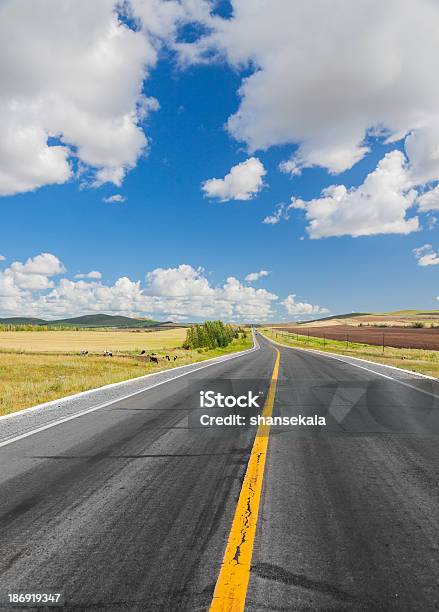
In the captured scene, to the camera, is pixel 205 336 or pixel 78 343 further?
pixel 78 343

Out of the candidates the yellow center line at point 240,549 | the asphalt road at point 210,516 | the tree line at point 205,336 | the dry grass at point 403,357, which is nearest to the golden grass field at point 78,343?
the tree line at point 205,336

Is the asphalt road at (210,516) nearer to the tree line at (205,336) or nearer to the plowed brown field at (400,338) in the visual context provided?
the plowed brown field at (400,338)

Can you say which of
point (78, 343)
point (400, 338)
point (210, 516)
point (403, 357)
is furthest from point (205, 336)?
point (210, 516)

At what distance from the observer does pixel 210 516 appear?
3910mm

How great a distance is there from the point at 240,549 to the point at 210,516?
0.68 meters

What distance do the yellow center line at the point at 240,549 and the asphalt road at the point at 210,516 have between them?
6 cm

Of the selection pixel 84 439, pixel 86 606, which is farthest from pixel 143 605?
pixel 84 439

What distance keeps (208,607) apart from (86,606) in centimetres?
78

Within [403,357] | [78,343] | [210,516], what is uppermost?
[210,516]

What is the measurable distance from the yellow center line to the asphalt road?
65 millimetres

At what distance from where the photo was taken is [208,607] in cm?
261

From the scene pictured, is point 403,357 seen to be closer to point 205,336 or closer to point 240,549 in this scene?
point 240,549

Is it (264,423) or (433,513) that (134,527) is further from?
(264,423)

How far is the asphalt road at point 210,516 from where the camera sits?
2.80 m
